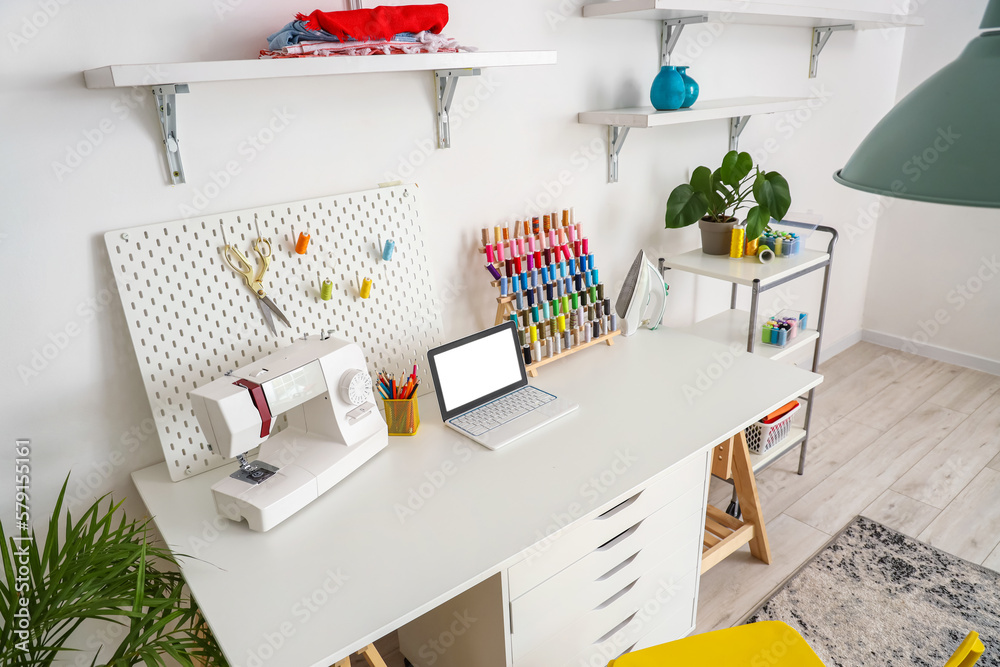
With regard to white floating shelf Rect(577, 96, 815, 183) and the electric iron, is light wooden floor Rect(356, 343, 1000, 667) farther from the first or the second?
white floating shelf Rect(577, 96, 815, 183)

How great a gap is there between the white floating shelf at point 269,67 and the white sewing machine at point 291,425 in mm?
574

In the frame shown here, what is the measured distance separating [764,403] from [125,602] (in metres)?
1.50

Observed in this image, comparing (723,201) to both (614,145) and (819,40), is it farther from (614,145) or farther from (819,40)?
(819,40)

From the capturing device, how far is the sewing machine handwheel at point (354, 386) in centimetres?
150

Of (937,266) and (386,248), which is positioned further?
(937,266)

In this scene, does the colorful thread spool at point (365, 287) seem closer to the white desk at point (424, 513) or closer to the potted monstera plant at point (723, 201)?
the white desk at point (424, 513)

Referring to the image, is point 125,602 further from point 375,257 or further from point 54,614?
point 375,257

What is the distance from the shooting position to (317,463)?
4.76 feet

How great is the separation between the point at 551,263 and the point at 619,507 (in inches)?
29.4

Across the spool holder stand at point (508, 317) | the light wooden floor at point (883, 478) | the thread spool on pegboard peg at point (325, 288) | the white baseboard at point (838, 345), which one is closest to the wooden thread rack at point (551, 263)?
the spool holder stand at point (508, 317)

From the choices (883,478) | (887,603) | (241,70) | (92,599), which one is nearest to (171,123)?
(241,70)

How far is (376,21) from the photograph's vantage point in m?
1.42

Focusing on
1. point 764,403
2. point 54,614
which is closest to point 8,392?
point 54,614

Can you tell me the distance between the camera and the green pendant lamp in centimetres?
57
